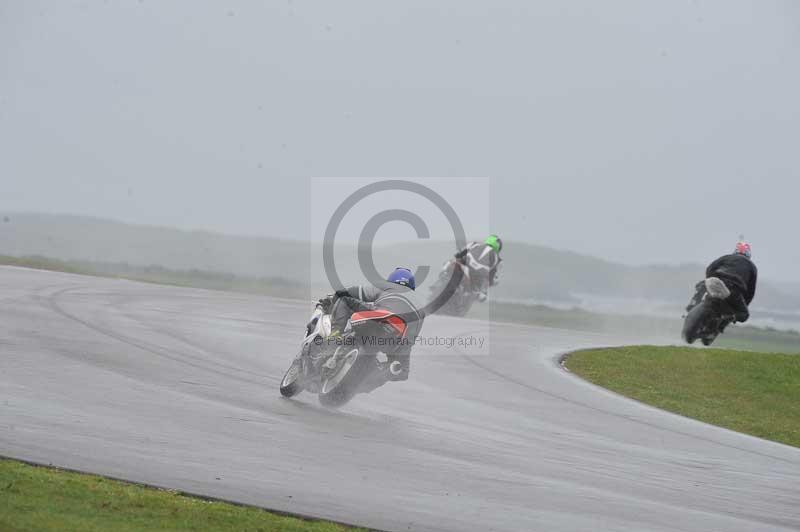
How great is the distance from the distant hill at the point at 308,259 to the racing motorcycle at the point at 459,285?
1394 cm

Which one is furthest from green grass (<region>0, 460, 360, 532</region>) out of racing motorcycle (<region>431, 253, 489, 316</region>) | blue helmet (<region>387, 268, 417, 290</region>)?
racing motorcycle (<region>431, 253, 489, 316</region>)

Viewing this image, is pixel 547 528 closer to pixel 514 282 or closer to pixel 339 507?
pixel 339 507

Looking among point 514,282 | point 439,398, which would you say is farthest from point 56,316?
point 514,282

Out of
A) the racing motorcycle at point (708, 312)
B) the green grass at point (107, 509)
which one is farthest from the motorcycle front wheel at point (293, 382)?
the racing motorcycle at point (708, 312)

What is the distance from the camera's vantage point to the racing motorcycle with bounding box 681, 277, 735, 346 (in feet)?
61.8

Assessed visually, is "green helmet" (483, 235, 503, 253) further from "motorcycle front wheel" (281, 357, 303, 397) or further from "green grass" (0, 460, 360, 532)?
"green grass" (0, 460, 360, 532)

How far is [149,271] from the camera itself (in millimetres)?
36281

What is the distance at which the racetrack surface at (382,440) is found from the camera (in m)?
7.54

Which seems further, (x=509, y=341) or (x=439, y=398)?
(x=509, y=341)

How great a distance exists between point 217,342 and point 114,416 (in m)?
6.15

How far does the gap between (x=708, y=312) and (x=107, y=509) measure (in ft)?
49.4

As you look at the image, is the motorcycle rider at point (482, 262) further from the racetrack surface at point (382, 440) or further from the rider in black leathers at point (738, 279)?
the racetrack surface at point (382, 440)

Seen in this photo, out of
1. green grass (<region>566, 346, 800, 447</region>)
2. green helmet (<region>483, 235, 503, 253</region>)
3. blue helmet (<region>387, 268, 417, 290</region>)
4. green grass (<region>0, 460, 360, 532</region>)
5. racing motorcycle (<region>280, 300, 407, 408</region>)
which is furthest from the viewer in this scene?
green helmet (<region>483, 235, 503, 253</region>)

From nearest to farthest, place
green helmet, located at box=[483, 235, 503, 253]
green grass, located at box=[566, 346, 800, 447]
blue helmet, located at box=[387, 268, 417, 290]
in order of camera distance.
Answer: blue helmet, located at box=[387, 268, 417, 290] < green grass, located at box=[566, 346, 800, 447] < green helmet, located at box=[483, 235, 503, 253]
